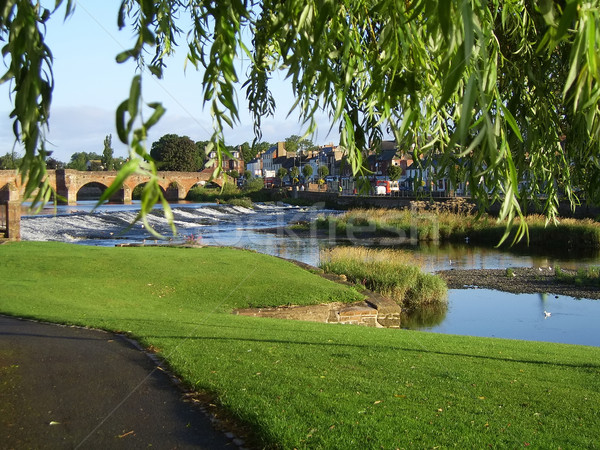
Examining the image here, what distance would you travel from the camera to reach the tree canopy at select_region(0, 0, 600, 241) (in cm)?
211

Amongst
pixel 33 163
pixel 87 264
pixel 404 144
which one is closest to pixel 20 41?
pixel 33 163

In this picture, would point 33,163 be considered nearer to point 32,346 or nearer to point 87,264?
point 32,346

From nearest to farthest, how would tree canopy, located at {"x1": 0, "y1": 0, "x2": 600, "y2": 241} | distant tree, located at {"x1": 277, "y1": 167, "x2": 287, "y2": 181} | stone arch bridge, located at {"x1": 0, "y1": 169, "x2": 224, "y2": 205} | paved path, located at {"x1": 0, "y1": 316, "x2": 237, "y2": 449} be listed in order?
1. tree canopy, located at {"x1": 0, "y1": 0, "x2": 600, "y2": 241}
2. paved path, located at {"x1": 0, "y1": 316, "x2": 237, "y2": 449}
3. stone arch bridge, located at {"x1": 0, "y1": 169, "x2": 224, "y2": 205}
4. distant tree, located at {"x1": 277, "y1": 167, "x2": 287, "y2": 181}

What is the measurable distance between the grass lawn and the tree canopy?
2.19m

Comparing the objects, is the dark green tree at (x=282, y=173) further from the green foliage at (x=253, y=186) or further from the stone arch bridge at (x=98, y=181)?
the stone arch bridge at (x=98, y=181)

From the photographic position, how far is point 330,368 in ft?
23.7

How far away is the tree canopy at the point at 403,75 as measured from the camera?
2.11 meters

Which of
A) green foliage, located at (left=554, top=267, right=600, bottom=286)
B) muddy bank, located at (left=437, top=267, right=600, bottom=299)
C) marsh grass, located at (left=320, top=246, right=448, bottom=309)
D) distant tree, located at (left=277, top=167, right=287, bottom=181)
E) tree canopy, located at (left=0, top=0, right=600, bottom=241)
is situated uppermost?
distant tree, located at (left=277, top=167, right=287, bottom=181)

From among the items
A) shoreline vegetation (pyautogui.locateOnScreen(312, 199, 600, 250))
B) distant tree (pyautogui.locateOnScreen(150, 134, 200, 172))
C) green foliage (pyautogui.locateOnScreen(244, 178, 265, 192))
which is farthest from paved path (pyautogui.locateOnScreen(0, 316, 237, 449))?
distant tree (pyautogui.locateOnScreen(150, 134, 200, 172))

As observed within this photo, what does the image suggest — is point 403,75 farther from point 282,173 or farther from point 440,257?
point 282,173

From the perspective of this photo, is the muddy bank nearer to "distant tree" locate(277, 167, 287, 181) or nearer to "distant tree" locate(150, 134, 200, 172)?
"distant tree" locate(150, 134, 200, 172)

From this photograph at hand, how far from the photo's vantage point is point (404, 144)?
3686mm

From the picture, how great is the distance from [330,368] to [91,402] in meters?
2.80

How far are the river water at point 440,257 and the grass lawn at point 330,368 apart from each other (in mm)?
2110
